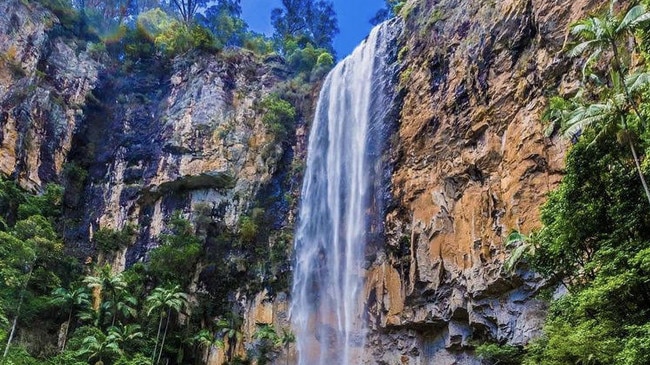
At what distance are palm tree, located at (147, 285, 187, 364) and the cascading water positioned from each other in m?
5.82

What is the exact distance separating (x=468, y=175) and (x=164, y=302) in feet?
52.5

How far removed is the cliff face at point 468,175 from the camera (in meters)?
15.7

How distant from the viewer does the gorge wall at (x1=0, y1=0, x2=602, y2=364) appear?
16.3 m

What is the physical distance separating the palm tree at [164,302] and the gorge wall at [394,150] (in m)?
2.42

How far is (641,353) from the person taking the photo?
25.2 feet

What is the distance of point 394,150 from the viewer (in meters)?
22.7

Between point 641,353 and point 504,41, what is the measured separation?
13.2 metres

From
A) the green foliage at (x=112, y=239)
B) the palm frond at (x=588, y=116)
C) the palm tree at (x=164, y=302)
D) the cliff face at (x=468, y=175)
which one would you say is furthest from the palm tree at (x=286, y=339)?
the palm frond at (x=588, y=116)

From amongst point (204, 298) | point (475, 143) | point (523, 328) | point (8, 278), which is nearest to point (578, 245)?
point (523, 328)

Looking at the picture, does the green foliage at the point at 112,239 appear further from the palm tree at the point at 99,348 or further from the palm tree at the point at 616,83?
the palm tree at the point at 616,83

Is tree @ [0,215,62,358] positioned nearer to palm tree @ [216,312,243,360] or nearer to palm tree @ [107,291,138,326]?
palm tree @ [107,291,138,326]

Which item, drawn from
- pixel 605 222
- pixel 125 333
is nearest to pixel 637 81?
pixel 605 222

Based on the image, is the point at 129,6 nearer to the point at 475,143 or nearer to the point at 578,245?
the point at 475,143

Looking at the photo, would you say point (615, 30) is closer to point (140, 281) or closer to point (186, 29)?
point (140, 281)
